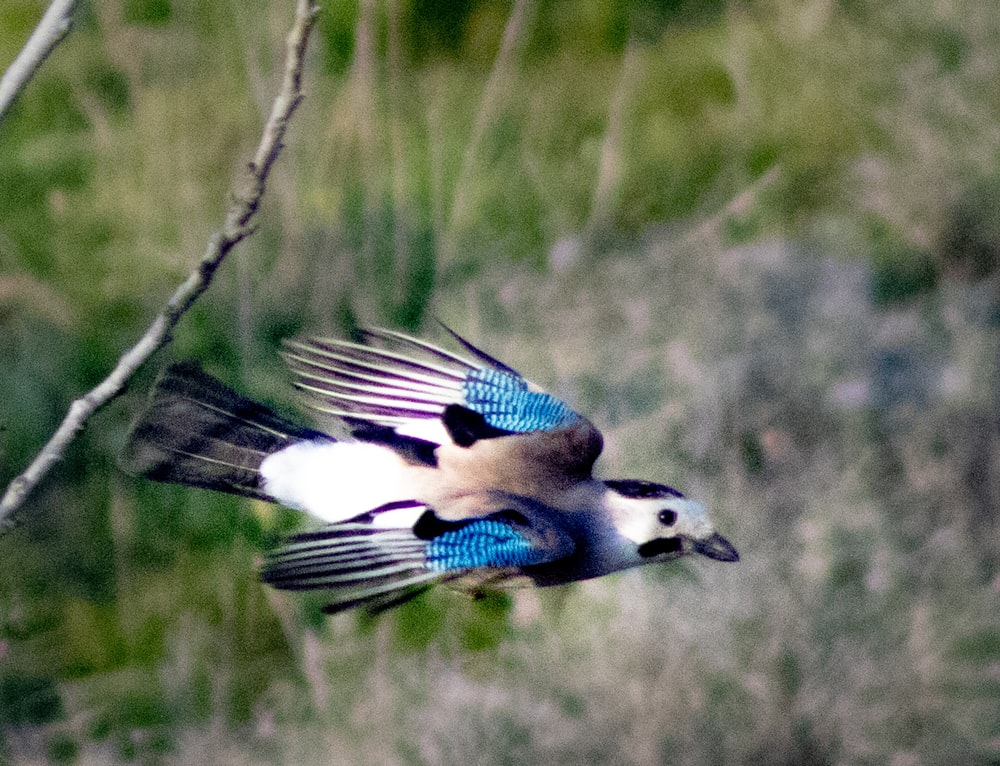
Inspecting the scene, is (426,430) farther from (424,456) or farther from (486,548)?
(486,548)

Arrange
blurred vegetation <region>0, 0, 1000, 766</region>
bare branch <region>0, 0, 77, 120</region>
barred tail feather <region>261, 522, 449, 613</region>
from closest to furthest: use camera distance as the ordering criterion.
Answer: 1. bare branch <region>0, 0, 77, 120</region>
2. barred tail feather <region>261, 522, 449, 613</region>
3. blurred vegetation <region>0, 0, 1000, 766</region>

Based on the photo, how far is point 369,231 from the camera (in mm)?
914

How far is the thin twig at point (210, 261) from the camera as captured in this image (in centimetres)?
55

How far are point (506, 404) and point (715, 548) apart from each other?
0.18 m

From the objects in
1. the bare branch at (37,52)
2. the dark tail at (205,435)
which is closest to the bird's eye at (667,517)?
the dark tail at (205,435)

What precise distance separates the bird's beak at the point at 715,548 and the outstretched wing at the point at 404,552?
11 cm

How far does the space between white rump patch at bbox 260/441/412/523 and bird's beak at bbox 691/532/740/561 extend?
0.21 m

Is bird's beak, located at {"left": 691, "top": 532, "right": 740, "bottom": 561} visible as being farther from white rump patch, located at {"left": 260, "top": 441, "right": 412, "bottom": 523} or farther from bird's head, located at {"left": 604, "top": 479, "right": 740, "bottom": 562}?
white rump patch, located at {"left": 260, "top": 441, "right": 412, "bottom": 523}

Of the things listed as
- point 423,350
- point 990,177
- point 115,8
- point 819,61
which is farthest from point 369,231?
point 990,177

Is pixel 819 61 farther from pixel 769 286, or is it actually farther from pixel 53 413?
pixel 53 413

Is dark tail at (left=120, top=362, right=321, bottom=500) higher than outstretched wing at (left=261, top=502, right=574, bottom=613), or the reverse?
dark tail at (left=120, top=362, right=321, bottom=500)

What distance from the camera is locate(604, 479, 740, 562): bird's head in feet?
2.52

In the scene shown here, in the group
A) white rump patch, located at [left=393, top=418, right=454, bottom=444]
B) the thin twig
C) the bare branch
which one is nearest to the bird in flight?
white rump patch, located at [left=393, top=418, right=454, bottom=444]

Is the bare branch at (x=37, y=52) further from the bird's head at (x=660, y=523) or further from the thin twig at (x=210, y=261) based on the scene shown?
the bird's head at (x=660, y=523)
